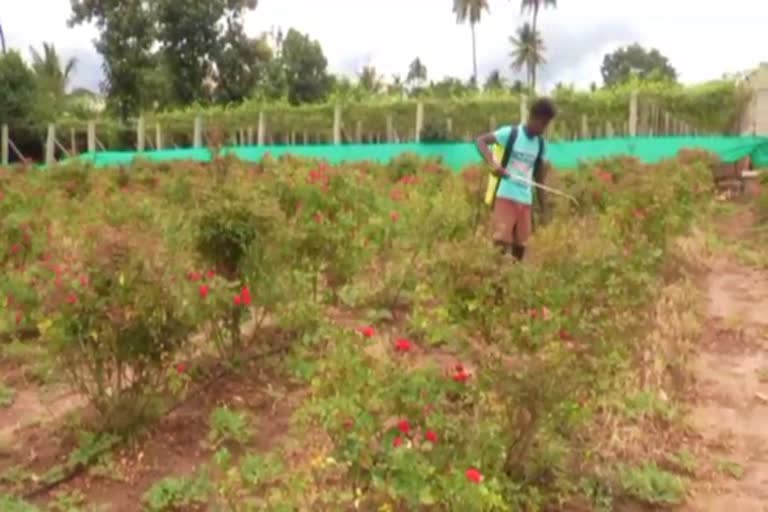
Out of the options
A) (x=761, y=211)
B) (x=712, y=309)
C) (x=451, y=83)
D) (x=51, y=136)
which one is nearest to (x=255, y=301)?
(x=712, y=309)

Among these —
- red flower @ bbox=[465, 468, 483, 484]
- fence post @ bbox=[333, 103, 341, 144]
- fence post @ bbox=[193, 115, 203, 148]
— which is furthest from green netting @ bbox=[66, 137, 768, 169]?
red flower @ bbox=[465, 468, 483, 484]

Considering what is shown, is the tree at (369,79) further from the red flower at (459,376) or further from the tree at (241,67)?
the red flower at (459,376)

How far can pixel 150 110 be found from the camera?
33625 millimetres

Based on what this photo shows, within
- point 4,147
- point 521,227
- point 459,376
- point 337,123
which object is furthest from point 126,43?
point 459,376

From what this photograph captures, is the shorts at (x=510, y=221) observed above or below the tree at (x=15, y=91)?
below

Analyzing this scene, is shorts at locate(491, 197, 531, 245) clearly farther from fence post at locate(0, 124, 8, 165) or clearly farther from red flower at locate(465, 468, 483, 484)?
fence post at locate(0, 124, 8, 165)

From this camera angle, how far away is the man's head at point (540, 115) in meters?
6.26

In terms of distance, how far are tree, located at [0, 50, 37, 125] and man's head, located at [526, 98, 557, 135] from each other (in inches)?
1034

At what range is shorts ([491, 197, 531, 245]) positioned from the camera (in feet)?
21.5

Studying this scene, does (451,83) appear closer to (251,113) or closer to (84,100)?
(251,113)

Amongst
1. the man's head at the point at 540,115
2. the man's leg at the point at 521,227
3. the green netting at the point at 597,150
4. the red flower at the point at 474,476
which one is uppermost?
the man's head at the point at 540,115

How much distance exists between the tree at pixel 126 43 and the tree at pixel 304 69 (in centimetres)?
499

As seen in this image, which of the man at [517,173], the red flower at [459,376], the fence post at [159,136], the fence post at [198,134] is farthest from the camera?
the fence post at [159,136]

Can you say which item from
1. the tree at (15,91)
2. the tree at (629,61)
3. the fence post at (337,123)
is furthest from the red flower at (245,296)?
the tree at (629,61)
